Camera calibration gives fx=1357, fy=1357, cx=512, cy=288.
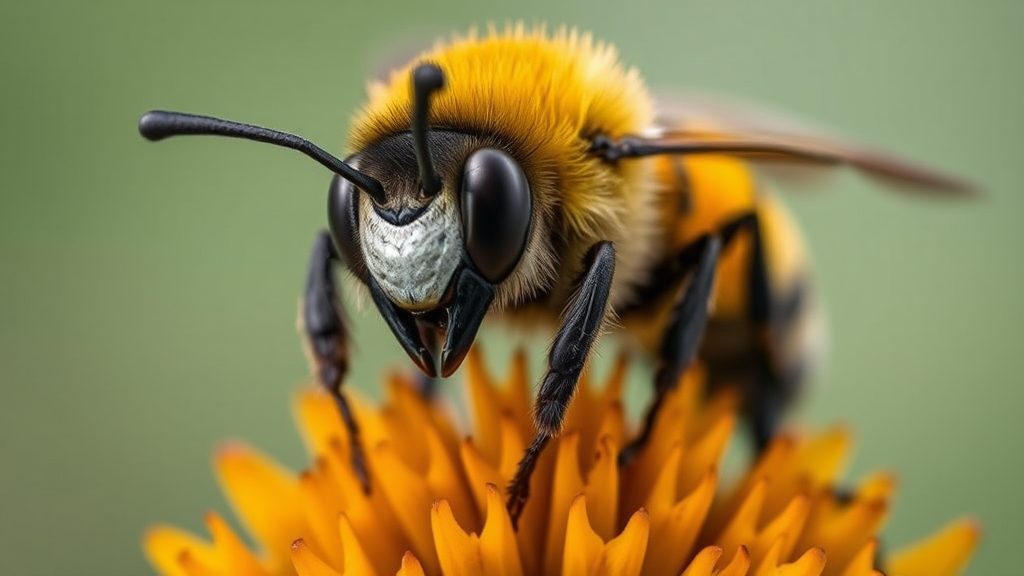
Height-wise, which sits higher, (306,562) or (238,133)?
(238,133)

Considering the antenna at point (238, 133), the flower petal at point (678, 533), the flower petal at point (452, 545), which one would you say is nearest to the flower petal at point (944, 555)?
the flower petal at point (678, 533)

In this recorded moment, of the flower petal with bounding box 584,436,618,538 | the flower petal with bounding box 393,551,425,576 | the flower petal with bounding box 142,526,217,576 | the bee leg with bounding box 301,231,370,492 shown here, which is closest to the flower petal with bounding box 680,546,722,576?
the flower petal with bounding box 584,436,618,538

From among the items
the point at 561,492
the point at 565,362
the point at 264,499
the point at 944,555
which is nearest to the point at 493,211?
the point at 565,362

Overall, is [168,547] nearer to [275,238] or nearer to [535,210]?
[535,210]

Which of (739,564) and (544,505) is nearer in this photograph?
(739,564)

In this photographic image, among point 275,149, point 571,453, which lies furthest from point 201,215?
point 571,453

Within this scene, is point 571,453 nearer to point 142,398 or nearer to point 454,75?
point 454,75

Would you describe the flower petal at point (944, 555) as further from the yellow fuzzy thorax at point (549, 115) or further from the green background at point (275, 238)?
the green background at point (275, 238)

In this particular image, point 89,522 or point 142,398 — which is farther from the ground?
point 142,398
